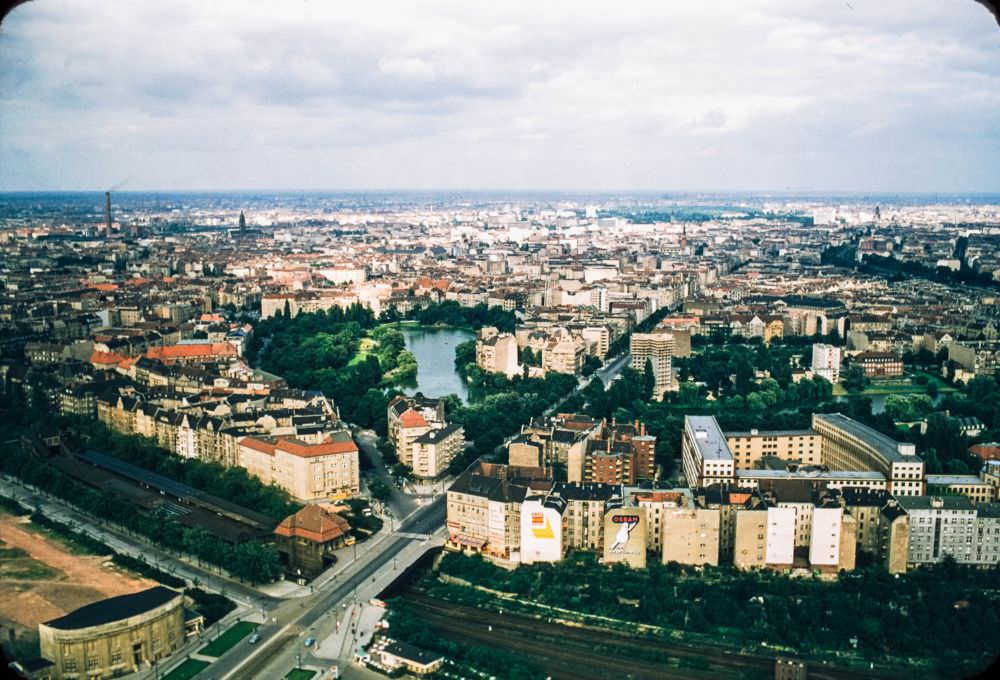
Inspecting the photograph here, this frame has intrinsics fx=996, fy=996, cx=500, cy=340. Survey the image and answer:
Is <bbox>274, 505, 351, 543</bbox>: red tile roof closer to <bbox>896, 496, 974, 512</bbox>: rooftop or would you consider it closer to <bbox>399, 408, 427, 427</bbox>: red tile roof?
<bbox>399, 408, 427, 427</bbox>: red tile roof

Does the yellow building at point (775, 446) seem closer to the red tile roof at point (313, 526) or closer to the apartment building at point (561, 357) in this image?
the red tile roof at point (313, 526)

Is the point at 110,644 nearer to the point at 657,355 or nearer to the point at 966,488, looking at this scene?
the point at 966,488

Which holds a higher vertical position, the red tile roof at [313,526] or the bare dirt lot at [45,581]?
the red tile roof at [313,526]

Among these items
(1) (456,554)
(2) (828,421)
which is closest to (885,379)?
(2) (828,421)

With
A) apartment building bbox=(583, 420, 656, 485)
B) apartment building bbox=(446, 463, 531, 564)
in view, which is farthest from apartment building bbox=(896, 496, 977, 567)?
apartment building bbox=(446, 463, 531, 564)

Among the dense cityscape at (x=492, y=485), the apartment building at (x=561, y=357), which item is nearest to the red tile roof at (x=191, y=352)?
the dense cityscape at (x=492, y=485)

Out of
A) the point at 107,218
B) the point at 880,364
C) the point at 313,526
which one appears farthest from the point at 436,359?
the point at 107,218
